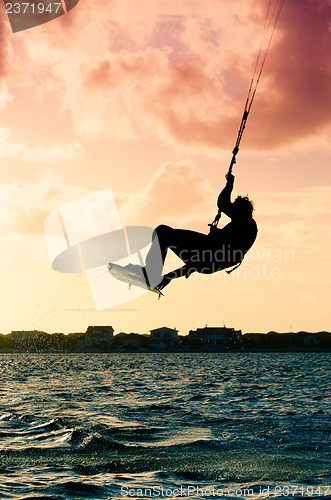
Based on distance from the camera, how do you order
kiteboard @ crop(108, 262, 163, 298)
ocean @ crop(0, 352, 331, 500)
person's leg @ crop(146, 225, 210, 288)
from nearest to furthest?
person's leg @ crop(146, 225, 210, 288) < kiteboard @ crop(108, 262, 163, 298) < ocean @ crop(0, 352, 331, 500)

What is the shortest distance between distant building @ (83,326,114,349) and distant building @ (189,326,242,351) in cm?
2555

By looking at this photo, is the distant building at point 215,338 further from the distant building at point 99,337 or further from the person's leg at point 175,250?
the person's leg at point 175,250

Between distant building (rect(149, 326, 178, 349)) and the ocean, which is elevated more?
distant building (rect(149, 326, 178, 349))

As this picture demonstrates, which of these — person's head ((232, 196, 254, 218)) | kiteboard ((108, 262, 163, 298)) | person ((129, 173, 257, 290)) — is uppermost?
person's head ((232, 196, 254, 218))

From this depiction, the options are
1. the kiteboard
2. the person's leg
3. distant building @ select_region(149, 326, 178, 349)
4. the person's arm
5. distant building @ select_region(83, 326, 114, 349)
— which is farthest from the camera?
distant building @ select_region(149, 326, 178, 349)

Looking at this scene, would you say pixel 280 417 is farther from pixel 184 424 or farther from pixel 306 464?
pixel 306 464

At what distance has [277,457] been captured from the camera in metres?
15.2

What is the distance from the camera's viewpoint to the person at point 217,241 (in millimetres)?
10242

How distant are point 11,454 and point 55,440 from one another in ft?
8.57

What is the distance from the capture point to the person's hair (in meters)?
10.3

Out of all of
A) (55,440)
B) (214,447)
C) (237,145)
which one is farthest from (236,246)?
(55,440)

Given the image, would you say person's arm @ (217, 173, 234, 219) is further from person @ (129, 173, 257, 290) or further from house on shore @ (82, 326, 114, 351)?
house on shore @ (82, 326, 114, 351)

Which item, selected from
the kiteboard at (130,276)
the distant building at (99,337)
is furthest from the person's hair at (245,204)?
the distant building at (99,337)

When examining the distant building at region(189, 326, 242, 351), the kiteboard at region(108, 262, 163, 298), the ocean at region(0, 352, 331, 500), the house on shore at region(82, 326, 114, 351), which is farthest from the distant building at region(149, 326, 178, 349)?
the kiteboard at region(108, 262, 163, 298)
